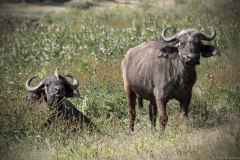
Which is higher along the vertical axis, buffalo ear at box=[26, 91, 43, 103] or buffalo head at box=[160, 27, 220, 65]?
buffalo head at box=[160, 27, 220, 65]

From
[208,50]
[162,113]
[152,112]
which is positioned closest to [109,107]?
[152,112]

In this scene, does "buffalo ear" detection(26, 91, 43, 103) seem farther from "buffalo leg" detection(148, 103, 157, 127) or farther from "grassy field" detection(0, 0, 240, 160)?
"buffalo leg" detection(148, 103, 157, 127)

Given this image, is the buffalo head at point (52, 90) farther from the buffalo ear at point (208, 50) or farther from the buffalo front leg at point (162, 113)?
the buffalo ear at point (208, 50)

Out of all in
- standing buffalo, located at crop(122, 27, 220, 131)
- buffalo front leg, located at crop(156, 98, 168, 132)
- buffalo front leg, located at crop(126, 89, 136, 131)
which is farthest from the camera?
buffalo front leg, located at crop(126, 89, 136, 131)

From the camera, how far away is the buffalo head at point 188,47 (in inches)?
352

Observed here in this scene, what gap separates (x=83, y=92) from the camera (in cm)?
1250

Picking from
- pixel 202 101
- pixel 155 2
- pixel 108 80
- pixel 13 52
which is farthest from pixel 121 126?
pixel 155 2

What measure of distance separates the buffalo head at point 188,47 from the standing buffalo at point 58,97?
1.94 metres

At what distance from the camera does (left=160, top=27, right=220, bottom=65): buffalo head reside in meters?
8.93

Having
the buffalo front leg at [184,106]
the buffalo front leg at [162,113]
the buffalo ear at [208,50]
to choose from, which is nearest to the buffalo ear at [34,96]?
the buffalo front leg at [162,113]

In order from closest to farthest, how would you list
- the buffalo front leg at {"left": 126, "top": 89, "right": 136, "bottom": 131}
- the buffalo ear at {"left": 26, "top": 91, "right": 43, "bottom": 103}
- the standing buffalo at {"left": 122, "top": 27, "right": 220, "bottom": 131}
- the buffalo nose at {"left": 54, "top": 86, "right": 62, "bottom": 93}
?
the standing buffalo at {"left": 122, "top": 27, "right": 220, "bottom": 131} < the buffalo nose at {"left": 54, "top": 86, "right": 62, "bottom": 93} < the buffalo ear at {"left": 26, "top": 91, "right": 43, "bottom": 103} < the buffalo front leg at {"left": 126, "top": 89, "right": 136, "bottom": 131}

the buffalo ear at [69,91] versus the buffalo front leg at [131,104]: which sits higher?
the buffalo ear at [69,91]

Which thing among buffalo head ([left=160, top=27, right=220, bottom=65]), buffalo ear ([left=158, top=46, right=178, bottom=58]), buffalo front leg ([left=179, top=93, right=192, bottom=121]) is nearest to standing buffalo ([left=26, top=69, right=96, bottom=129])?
buffalo front leg ([left=179, top=93, right=192, bottom=121])

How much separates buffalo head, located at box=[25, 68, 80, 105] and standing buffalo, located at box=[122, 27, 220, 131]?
4.39ft
